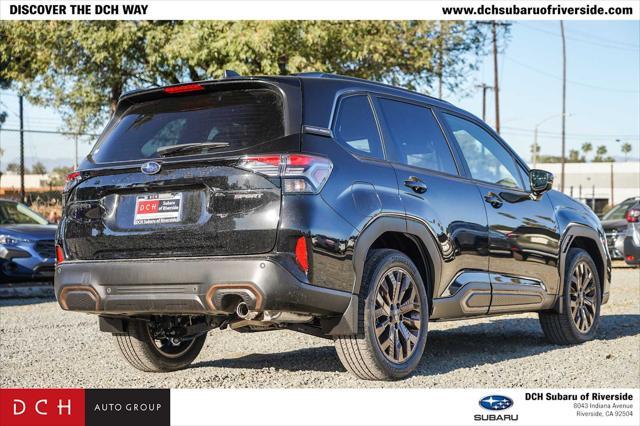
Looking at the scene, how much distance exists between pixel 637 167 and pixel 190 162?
307 feet

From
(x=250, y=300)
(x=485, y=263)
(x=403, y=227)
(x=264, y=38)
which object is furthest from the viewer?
(x=264, y=38)

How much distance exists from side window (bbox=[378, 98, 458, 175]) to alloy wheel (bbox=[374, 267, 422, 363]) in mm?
861

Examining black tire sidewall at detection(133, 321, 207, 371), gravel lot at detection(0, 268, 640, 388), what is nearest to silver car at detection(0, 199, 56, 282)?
gravel lot at detection(0, 268, 640, 388)

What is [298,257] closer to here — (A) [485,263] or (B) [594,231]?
(A) [485,263]

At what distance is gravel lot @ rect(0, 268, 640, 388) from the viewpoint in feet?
20.9

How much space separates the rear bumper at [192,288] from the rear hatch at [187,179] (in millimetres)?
96

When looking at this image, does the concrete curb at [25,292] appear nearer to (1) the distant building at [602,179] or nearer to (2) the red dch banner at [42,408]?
(2) the red dch banner at [42,408]

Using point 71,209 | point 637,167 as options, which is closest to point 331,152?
point 71,209

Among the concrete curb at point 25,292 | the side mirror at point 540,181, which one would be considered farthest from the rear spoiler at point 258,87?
the concrete curb at point 25,292

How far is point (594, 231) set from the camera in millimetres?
8875

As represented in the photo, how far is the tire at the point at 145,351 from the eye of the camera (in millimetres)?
6565

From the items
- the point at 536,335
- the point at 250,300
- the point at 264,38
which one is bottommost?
the point at 536,335

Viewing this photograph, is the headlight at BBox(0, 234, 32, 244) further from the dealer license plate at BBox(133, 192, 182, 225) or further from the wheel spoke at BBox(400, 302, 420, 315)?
the wheel spoke at BBox(400, 302, 420, 315)

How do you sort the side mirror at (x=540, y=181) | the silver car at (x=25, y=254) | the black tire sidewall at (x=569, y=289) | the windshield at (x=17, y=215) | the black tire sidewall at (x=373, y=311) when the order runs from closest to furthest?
1. the black tire sidewall at (x=373, y=311)
2. the side mirror at (x=540, y=181)
3. the black tire sidewall at (x=569, y=289)
4. the silver car at (x=25, y=254)
5. the windshield at (x=17, y=215)
